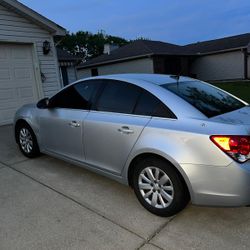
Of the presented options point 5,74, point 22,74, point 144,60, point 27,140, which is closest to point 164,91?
point 27,140

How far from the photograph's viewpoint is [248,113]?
322 centimetres

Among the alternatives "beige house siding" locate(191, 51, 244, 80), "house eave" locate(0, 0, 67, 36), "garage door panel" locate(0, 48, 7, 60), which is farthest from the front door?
"beige house siding" locate(191, 51, 244, 80)

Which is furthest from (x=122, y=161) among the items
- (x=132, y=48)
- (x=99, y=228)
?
(x=132, y=48)

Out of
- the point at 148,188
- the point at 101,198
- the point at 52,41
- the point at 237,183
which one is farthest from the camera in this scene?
the point at 52,41

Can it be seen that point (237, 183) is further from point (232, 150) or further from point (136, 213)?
point (136, 213)

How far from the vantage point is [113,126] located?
3443 millimetres

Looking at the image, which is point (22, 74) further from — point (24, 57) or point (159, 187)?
point (159, 187)

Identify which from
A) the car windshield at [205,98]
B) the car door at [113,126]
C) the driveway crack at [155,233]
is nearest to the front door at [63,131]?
the car door at [113,126]

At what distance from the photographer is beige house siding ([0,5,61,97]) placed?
8188 mm

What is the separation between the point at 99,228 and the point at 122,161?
2.59ft

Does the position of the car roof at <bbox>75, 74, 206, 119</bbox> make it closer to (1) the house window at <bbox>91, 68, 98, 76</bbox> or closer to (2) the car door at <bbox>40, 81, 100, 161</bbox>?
(2) the car door at <bbox>40, 81, 100, 161</bbox>

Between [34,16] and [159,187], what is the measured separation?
292 inches

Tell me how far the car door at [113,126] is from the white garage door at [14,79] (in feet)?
17.9

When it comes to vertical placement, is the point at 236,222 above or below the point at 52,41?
below
